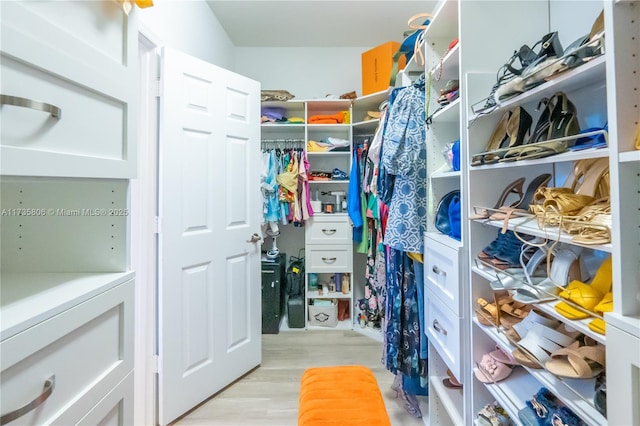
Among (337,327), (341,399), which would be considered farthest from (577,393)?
(337,327)

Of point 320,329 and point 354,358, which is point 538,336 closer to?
point 354,358

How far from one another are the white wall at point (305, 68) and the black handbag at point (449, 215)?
2.01 meters

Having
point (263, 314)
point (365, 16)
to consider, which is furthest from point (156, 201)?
point (365, 16)

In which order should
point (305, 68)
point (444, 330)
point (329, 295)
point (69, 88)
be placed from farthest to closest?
point (305, 68), point (329, 295), point (444, 330), point (69, 88)

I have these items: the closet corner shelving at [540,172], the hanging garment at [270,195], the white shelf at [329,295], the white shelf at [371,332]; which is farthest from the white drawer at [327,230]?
the closet corner shelving at [540,172]

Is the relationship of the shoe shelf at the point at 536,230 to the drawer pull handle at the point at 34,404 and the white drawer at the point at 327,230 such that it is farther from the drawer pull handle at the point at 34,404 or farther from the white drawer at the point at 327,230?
the white drawer at the point at 327,230

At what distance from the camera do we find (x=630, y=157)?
524mm

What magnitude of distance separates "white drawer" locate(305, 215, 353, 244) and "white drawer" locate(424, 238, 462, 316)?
128cm

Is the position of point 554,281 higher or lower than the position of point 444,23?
lower

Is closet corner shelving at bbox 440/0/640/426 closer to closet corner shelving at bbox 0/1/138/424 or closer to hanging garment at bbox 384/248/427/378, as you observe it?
hanging garment at bbox 384/248/427/378

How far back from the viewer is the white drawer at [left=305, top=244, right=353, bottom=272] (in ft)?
8.79

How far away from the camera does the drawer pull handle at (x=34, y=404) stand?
0.46m

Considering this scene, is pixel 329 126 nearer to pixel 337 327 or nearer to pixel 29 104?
pixel 337 327

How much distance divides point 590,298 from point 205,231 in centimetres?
169
